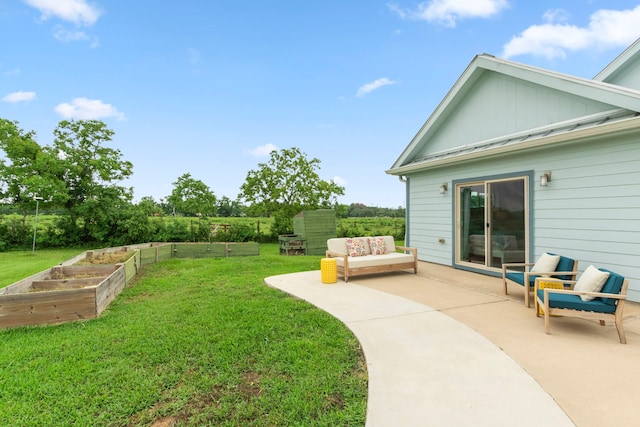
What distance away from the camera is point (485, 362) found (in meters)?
2.73

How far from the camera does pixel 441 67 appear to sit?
10.5m

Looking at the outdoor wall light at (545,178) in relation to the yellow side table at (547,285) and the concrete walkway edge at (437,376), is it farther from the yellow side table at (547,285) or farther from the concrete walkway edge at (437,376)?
the concrete walkway edge at (437,376)

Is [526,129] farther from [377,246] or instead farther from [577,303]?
[577,303]

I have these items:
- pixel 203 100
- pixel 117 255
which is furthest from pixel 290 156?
pixel 117 255

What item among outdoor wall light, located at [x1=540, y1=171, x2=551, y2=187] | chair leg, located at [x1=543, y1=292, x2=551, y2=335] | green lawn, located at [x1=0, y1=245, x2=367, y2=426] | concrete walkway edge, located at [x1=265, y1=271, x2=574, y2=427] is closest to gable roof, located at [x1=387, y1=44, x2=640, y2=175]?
outdoor wall light, located at [x1=540, y1=171, x2=551, y2=187]

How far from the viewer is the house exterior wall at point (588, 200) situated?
451cm

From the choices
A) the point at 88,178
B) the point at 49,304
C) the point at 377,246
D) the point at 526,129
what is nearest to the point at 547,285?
the point at 377,246

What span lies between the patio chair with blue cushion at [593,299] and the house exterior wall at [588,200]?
167 cm

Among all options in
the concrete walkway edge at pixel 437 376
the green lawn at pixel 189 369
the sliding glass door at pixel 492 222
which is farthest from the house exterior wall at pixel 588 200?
the green lawn at pixel 189 369

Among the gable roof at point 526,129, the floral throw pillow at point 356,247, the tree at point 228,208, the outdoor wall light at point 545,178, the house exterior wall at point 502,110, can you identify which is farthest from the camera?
the tree at point 228,208

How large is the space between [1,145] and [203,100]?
7857 millimetres

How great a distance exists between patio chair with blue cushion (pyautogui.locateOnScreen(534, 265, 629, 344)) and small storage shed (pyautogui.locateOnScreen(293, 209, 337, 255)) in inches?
351

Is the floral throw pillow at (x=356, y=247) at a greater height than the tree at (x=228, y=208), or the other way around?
the tree at (x=228, y=208)

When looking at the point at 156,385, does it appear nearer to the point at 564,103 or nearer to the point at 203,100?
the point at 564,103
